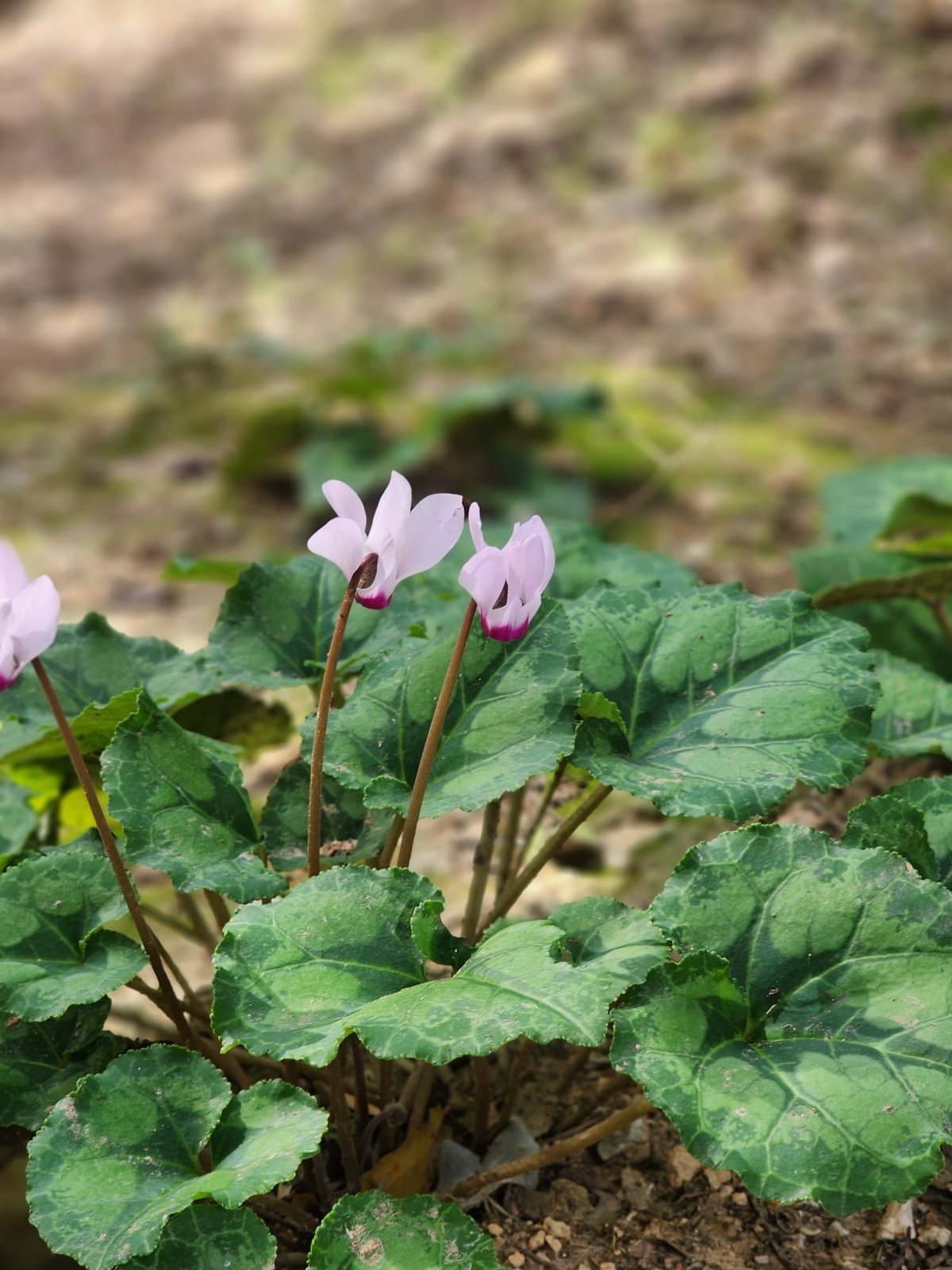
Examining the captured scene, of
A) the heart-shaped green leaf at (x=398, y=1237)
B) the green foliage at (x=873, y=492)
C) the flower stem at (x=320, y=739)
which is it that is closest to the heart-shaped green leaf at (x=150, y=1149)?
the heart-shaped green leaf at (x=398, y=1237)

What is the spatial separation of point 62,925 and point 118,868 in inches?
4.1

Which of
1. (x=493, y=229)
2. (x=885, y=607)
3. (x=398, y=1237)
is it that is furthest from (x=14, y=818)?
(x=493, y=229)

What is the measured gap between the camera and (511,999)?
1.06m

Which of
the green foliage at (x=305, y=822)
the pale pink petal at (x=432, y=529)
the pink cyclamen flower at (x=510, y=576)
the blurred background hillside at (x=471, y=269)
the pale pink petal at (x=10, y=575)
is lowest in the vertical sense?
the blurred background hillside at (x=471, y=269)

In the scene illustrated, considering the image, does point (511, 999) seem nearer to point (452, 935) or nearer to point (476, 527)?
point (452, 935)

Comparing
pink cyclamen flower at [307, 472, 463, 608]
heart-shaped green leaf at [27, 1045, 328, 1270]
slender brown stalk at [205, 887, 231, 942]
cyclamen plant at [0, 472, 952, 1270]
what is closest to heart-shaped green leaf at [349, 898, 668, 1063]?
cyclamen plant at [0, 472, 952, 1270]

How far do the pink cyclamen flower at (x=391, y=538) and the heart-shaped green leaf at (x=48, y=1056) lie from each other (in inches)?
21.4

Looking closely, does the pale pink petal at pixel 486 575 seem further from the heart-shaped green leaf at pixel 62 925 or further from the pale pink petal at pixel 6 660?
the heart-shaped green leaf at pixel 62 925

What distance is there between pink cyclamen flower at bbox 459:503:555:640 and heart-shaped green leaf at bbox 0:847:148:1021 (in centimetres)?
52

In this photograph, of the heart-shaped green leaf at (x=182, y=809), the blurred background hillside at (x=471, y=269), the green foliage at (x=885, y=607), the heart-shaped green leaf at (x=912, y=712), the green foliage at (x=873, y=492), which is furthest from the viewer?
the blurred background hillside at (x=471, y=269)

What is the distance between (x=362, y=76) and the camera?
567cm

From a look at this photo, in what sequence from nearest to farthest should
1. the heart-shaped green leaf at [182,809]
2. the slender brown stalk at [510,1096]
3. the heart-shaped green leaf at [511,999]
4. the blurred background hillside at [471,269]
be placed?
the heart-shaped green leaf at [511,999] < the heart-shaped green leaf at [182,809] < the slender brown stalk at [510,1096] < the blurred background hillside at [471,269]

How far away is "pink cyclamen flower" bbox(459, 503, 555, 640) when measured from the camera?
43.5 inches

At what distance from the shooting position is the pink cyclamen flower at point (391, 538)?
114 cm
